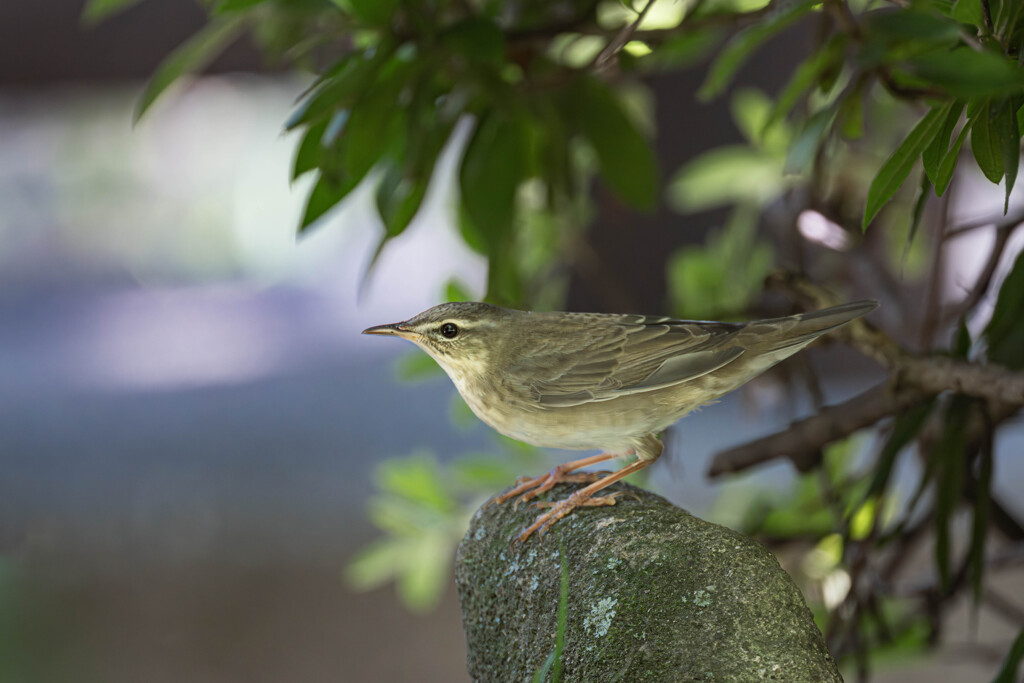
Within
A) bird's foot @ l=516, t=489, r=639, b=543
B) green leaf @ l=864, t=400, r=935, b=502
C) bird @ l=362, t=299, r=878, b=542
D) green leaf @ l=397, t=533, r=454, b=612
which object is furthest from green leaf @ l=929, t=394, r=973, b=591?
green leaf @ l=397, t=533, r=454, b=612

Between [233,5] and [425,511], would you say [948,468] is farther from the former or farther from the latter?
[233,5]

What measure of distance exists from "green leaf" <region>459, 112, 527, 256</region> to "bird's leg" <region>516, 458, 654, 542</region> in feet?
1.21

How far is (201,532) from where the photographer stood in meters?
3.35

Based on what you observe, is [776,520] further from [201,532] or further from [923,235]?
[201,532]

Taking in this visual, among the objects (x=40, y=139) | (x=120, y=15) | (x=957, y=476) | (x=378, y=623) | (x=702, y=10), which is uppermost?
(x=702, y=10)

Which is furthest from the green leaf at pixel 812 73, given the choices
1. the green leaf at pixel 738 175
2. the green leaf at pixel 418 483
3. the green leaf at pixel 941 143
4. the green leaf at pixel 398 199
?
the green leaf at pixel 418 483

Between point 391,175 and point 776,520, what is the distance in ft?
2.94

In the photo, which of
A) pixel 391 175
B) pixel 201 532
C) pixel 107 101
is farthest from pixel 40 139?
pixel 391 175

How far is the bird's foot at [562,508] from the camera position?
38.0 inches

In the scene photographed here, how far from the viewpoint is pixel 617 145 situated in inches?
58.2

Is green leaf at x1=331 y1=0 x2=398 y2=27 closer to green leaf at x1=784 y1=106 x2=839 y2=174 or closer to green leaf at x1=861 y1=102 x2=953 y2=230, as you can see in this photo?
A: green leaf at x1=784 y1=106 x2=839 y2=174

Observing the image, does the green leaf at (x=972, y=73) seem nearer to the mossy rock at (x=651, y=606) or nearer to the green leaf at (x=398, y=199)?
the mossy rock at (x=651, y=606)

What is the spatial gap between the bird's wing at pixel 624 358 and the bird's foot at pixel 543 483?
0.12m

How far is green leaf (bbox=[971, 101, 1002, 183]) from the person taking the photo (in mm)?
758
